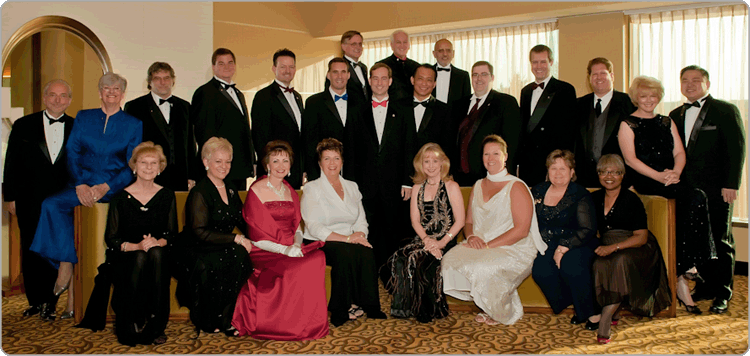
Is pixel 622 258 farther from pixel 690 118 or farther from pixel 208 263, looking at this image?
pixel 208 263

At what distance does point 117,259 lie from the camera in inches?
138

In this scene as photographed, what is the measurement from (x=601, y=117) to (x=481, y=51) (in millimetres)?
3325

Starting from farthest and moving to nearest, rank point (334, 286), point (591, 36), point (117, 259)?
1. point (591, 36)
2. point (334, 286)
3. point (117, 259)

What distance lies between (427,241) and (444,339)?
700 millimetres

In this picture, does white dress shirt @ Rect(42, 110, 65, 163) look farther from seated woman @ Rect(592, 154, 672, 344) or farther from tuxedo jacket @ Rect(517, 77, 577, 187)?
seated woman @ Rect(592, 154, 672, 344)

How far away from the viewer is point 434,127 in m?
4.56

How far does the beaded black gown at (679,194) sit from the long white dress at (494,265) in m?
0.95

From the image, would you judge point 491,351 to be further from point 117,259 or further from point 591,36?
point 591,36

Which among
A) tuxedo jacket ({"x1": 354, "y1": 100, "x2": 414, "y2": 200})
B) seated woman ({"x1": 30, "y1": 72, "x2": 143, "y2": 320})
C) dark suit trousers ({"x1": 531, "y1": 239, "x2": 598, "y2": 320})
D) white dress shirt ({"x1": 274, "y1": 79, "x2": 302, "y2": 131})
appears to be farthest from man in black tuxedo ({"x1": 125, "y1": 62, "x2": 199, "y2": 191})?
dark suit trousers ({"x1": 531, "y1": 239, "x2": 598, "y2": 320})

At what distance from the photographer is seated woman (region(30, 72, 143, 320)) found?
3.95m

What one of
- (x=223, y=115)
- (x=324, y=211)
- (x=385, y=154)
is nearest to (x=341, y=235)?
(x=324, y=211)

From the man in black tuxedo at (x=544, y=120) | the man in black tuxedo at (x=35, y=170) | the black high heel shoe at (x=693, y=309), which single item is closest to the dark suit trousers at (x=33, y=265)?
the man in black tuxedo at (x=35, y=170)

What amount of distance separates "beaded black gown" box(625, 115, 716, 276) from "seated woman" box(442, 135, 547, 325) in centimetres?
93

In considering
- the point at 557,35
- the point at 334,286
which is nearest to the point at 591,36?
the point at 557,35
